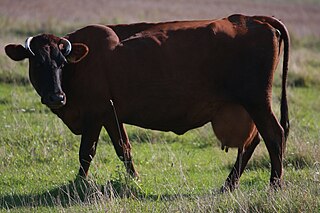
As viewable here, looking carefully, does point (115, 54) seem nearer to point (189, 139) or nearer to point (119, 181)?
point (119, 181)

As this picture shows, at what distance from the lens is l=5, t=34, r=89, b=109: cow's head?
10117mm

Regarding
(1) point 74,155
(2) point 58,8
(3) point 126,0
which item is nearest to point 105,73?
(1) point 74,155

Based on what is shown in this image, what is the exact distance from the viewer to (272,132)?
1006 cm

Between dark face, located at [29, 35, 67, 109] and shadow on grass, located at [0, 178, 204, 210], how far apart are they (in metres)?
1.01

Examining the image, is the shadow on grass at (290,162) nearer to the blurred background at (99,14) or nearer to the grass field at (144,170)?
the grass field at (144,170)

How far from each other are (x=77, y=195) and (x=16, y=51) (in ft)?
7.91

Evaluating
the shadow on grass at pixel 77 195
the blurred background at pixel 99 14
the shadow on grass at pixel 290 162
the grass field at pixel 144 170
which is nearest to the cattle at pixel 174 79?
the grass field at pixel 144 170

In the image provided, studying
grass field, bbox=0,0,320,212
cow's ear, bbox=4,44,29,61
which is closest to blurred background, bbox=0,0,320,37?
grass field, bbox=0,0,320,212

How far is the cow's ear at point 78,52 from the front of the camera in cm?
1036

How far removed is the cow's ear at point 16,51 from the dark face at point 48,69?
23cm

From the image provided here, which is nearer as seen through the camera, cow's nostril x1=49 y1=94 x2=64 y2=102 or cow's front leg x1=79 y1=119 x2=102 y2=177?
cow's nostril x1=49 y1=94 x2=64 y2=102

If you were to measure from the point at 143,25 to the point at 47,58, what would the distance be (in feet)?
4.49

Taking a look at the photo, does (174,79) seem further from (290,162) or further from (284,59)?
(290,162)

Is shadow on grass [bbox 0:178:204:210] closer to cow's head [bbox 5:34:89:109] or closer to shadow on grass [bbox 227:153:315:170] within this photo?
cow's head [bbox 5:34:89:109]
